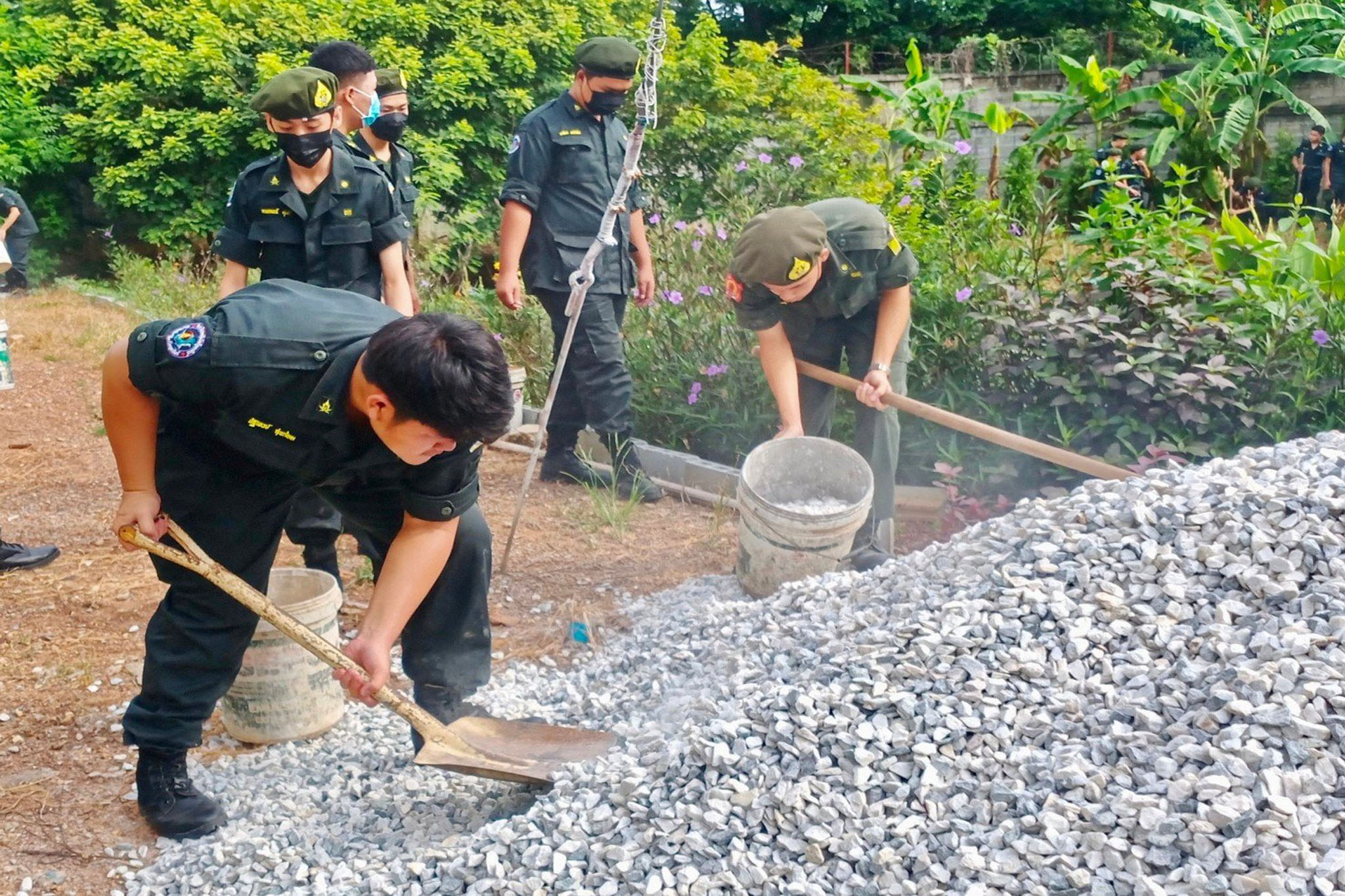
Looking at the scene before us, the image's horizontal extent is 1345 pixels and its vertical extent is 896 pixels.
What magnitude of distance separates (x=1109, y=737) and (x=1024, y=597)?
1.54 feet

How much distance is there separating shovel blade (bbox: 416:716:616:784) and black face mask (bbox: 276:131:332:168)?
1.98 metres

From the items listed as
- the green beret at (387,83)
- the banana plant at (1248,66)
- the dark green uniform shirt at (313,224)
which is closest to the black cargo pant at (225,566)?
the dark green uniform shirt at (313,224)

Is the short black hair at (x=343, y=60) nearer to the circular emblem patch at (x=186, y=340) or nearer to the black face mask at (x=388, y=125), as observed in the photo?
the black face mask at (x=388, y=125)

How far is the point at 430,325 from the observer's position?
2.21 metres

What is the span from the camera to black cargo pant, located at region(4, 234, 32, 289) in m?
10.6

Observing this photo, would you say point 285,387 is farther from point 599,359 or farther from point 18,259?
point 18,259

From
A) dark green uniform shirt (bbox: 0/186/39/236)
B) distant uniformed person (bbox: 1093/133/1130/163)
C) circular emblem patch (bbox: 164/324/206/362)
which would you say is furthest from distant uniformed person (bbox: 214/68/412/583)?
dark green uniform shirt (bbox: 0/186/39/236)

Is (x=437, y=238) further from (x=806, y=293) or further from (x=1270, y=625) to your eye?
(x=1270, y=625)

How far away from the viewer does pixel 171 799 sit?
9.14 feet

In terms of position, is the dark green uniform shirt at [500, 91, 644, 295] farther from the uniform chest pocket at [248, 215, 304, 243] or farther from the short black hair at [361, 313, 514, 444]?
the short black hair at [361, 313, 514, 444]

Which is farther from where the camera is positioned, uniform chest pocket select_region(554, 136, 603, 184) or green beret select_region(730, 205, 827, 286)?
uniform chest pocket select_region(554, 136, 603, 184)

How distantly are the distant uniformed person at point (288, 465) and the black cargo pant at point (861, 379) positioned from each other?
1861 mm

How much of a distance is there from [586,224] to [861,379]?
1.40 m

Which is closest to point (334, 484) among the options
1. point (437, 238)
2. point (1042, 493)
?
point (1042, 493)
